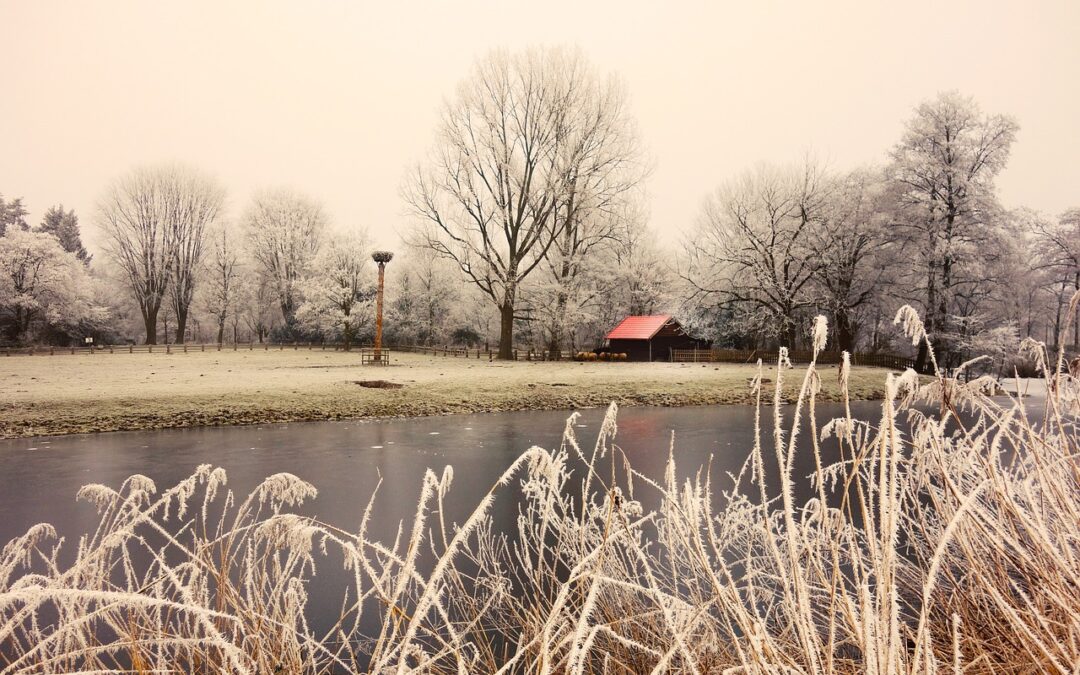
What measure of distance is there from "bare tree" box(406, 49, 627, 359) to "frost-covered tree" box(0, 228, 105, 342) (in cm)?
2394

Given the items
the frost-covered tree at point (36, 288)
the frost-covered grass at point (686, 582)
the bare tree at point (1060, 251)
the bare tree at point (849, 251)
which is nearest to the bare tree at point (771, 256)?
the bare tree at point (849, 251)

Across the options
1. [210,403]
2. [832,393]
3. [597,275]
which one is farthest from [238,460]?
[597,275]

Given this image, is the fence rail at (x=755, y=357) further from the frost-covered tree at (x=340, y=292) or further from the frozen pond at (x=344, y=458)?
the frost-covered tree at (x=340, y=292)

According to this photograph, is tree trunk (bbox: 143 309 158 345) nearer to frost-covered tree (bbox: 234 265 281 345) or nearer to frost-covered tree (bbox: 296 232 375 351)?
frost-covered tree (bbox: 234 265 281 345)

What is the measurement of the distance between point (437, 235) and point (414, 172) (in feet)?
14.1

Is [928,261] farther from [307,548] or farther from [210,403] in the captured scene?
[307,548]

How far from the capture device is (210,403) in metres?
17.3

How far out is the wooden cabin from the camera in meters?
43.0

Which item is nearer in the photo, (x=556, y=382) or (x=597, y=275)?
(x=556, y=382)

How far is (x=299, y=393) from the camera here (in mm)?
19422

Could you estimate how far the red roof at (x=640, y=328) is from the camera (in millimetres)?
43344

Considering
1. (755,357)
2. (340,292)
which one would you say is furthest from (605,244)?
(340,292)

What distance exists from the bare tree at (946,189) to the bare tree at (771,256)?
21.9ft

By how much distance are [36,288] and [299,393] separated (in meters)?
30.9
